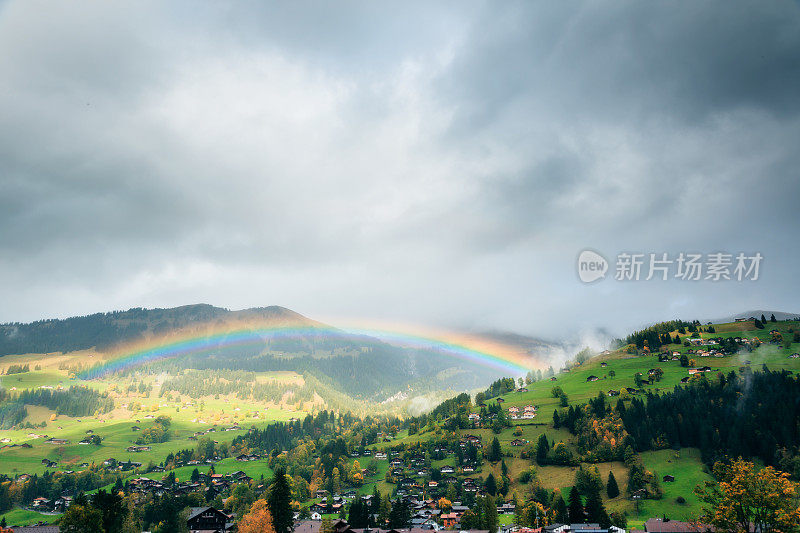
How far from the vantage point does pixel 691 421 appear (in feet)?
502

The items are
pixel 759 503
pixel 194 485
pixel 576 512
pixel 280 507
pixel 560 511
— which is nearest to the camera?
pixel 759 503

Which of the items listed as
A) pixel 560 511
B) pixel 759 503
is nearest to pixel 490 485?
pixel 560 511

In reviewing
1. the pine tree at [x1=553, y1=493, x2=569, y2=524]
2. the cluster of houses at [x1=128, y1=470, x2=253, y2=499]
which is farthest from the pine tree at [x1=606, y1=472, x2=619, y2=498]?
the cluster of houses at [x1=128, y1=470, x2=253, y2=499]

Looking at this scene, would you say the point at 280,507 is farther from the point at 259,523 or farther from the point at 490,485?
the point at 490,485

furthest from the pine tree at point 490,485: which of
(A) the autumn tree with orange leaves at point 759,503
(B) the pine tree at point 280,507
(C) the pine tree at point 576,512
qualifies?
(A) the autumn tree with orange leaves at point 759,503

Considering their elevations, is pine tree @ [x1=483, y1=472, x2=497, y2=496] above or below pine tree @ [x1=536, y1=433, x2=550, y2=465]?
below

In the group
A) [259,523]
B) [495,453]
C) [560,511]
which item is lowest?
[560,511]

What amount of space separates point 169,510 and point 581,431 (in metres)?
121

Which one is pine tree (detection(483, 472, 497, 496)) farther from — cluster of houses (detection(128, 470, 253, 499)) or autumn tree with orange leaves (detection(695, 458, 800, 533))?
cluster of houses (detection(128, 470, 253, 499))

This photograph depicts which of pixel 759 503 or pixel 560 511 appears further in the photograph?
pixel 560 511

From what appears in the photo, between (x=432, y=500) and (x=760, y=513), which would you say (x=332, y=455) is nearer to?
(x=432, y=500)

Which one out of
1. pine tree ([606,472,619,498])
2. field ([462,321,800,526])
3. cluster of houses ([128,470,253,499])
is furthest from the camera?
cluster of houses ([128,470,253,499])

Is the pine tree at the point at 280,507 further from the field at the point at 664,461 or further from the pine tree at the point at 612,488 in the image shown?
the pine tree at the point at 612,488

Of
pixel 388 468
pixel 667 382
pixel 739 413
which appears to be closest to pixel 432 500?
pixel 388 468
